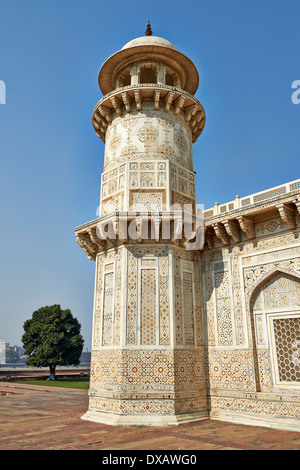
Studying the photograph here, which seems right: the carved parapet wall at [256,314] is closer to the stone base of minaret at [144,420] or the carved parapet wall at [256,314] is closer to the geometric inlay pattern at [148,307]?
the stone base of minaret at [144,420]

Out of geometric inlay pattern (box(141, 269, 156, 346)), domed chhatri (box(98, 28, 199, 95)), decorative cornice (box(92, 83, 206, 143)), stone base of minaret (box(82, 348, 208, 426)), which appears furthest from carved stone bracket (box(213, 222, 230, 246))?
domed chhatri (box(98, 28, 199, 95))

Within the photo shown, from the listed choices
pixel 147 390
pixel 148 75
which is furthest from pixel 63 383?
pixel 148 75

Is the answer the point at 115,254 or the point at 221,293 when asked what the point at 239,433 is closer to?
the point at 221,293

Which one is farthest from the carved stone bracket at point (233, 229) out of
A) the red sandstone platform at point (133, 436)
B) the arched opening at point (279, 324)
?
the red sandstone platform at point (133, 436)

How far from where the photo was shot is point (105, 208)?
12.3 m

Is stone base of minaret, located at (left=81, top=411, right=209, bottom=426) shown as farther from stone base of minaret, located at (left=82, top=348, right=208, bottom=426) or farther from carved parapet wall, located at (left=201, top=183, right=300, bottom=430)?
carved parapet wall, located at (left=201, top=183, right=300, bottom=430)

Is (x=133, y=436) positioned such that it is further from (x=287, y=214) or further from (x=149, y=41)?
(x=149, y=41)

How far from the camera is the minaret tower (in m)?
9.80

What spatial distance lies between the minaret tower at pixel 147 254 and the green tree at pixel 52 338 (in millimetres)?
21238

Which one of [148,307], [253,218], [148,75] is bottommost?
[148,307]

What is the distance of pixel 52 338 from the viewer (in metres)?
31.3

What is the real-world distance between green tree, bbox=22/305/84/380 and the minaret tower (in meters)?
21.2

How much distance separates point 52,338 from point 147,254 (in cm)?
2365
